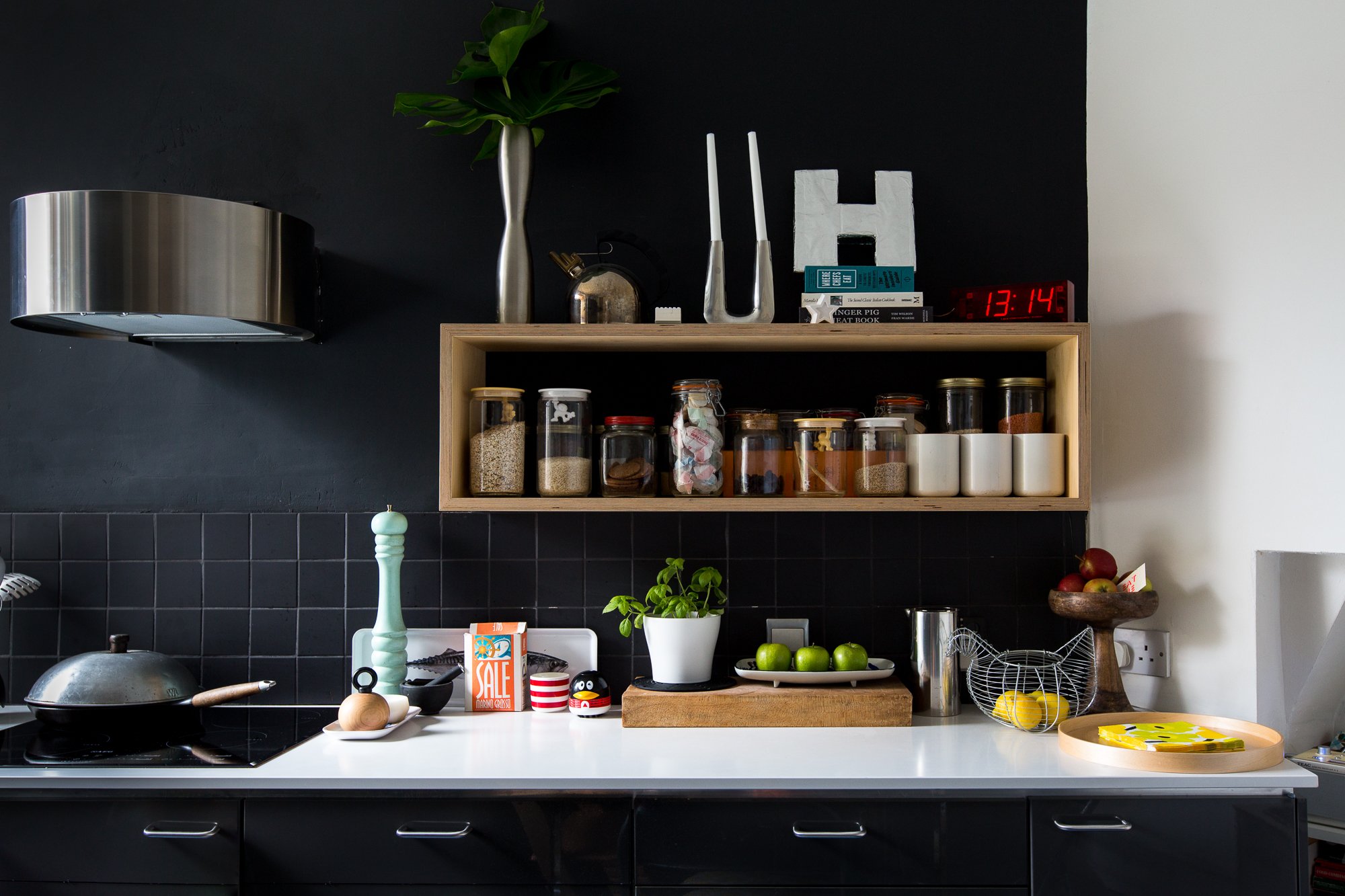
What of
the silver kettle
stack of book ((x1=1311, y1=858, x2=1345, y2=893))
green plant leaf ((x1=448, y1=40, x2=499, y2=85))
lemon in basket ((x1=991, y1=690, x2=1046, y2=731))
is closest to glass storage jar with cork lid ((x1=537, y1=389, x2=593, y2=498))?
the silver kettle

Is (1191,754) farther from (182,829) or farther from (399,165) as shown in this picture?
(399,165)

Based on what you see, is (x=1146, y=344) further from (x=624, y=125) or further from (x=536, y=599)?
(x=536, y=599)

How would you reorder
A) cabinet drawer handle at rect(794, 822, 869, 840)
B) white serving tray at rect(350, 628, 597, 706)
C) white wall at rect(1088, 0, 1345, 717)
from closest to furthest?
1. cabinet drawer handle at rect(794, 822, 869, 840)
2. white wall at rect(1088, 0, 1345, 717)
3. white serving tray at rect(350, 628, 597, 706)

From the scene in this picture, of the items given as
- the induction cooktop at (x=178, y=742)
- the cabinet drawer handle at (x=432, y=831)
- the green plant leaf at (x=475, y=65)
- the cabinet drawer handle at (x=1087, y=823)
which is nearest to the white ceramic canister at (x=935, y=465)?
the cabinet drawer handle at (x=1087, y=823)

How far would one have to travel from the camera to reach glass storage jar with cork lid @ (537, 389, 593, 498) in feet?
6.94

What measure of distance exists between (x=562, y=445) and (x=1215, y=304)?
1.44m

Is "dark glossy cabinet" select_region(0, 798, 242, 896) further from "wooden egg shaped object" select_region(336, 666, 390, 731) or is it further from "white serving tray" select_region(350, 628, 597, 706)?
"white serving tray" select_region(350, 628, 597, 706)

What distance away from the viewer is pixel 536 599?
2346 mm

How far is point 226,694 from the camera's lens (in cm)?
196

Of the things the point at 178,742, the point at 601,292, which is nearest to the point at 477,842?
the point at 178,742

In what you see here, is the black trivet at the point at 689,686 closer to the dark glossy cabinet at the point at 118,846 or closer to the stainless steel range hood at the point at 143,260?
the dark glossy cabinet at the point at 118,846

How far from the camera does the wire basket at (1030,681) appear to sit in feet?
6.52

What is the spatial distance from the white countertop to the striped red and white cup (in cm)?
18

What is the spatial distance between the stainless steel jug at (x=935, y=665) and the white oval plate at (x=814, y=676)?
72 mm
